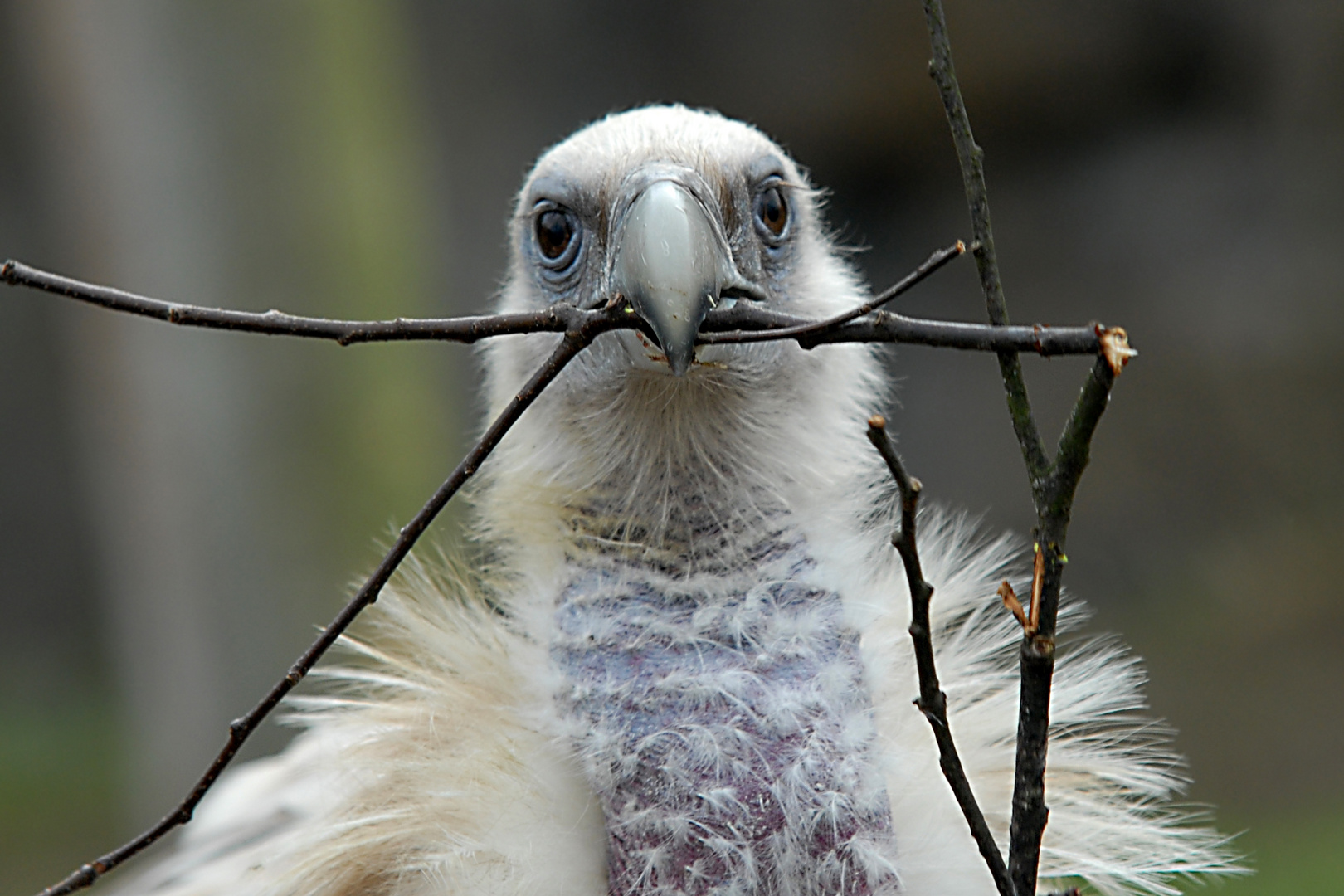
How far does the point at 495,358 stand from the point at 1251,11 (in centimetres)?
319

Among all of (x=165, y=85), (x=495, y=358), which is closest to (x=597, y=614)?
(x=495, y=358)

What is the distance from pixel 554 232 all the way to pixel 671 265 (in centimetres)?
38

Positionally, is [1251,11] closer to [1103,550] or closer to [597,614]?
[1103,550]

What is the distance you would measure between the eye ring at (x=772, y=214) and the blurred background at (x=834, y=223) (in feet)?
4.96

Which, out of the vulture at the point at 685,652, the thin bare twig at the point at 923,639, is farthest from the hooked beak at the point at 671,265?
the thin bare twig at the point at 923,639

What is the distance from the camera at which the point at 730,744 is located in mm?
1030

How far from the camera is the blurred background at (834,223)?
2.63 meters

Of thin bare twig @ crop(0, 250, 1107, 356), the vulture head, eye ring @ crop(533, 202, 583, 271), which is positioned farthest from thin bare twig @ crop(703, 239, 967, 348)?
eye ring @ crop(533, 202, 583, 271)

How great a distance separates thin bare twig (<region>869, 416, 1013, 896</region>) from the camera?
65 cm

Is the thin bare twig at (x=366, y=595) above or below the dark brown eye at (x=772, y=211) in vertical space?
below

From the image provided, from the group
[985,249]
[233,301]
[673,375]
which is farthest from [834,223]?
[985,249]

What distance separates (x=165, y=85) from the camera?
2.56 meters

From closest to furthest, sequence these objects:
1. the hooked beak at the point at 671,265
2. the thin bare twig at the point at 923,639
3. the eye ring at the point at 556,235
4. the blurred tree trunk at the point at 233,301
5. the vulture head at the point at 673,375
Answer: the thin bare twig at the point at 923,639
the hooked beak at the point at 671,265
the vulture head at the point at 673,375
the eye ring at the point at 556,235
the blurred tree trunk at the point at 233,301

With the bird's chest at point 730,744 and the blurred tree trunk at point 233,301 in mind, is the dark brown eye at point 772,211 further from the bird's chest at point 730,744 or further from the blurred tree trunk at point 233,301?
the blurred tree trunk at point 233,301
